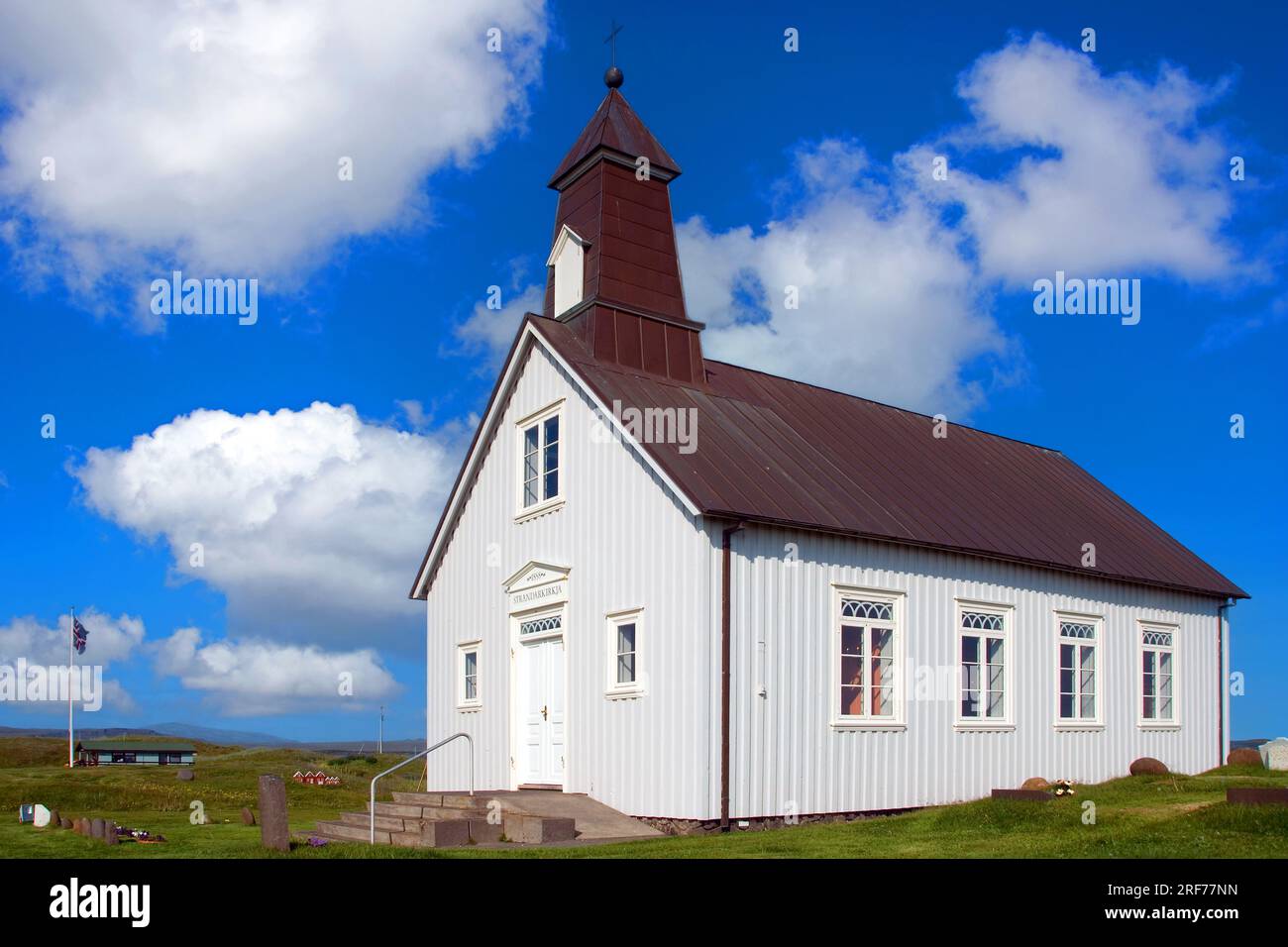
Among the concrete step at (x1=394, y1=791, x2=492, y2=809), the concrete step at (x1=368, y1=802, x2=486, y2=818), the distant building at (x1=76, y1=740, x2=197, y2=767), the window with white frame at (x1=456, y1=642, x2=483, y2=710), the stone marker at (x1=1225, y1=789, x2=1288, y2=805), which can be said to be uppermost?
the window with white frame at (x1=456, y1=642, x2=483, y2=710)

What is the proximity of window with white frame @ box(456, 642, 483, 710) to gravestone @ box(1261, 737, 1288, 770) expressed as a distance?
13738mm

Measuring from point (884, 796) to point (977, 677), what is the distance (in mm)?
2950

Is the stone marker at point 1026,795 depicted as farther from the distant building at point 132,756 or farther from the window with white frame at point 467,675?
the distant building at point 132,756

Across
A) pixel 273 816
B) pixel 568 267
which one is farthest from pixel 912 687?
pixel 273 816

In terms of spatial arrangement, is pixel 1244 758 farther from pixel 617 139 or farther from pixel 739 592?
pixel 617 139

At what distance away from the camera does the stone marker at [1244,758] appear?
23219 millimetres

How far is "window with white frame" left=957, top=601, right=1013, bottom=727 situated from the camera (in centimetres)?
1977

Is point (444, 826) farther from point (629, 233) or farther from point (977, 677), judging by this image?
point (629, 233)

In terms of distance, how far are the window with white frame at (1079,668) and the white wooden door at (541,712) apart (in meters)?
8.52

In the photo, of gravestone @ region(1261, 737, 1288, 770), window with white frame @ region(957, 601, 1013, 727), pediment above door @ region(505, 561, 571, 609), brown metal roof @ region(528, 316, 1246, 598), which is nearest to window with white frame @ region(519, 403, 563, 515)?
pediment above door @ region(505, 561, 571, 609)

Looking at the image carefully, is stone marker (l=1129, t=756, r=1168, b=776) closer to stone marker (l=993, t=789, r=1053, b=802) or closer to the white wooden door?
stone marker (l=993, t=789, r=1053, b=802)

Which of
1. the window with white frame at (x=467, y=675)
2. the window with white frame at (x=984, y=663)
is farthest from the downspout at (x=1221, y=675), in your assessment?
the window with white frame at (x=467, y=675)
